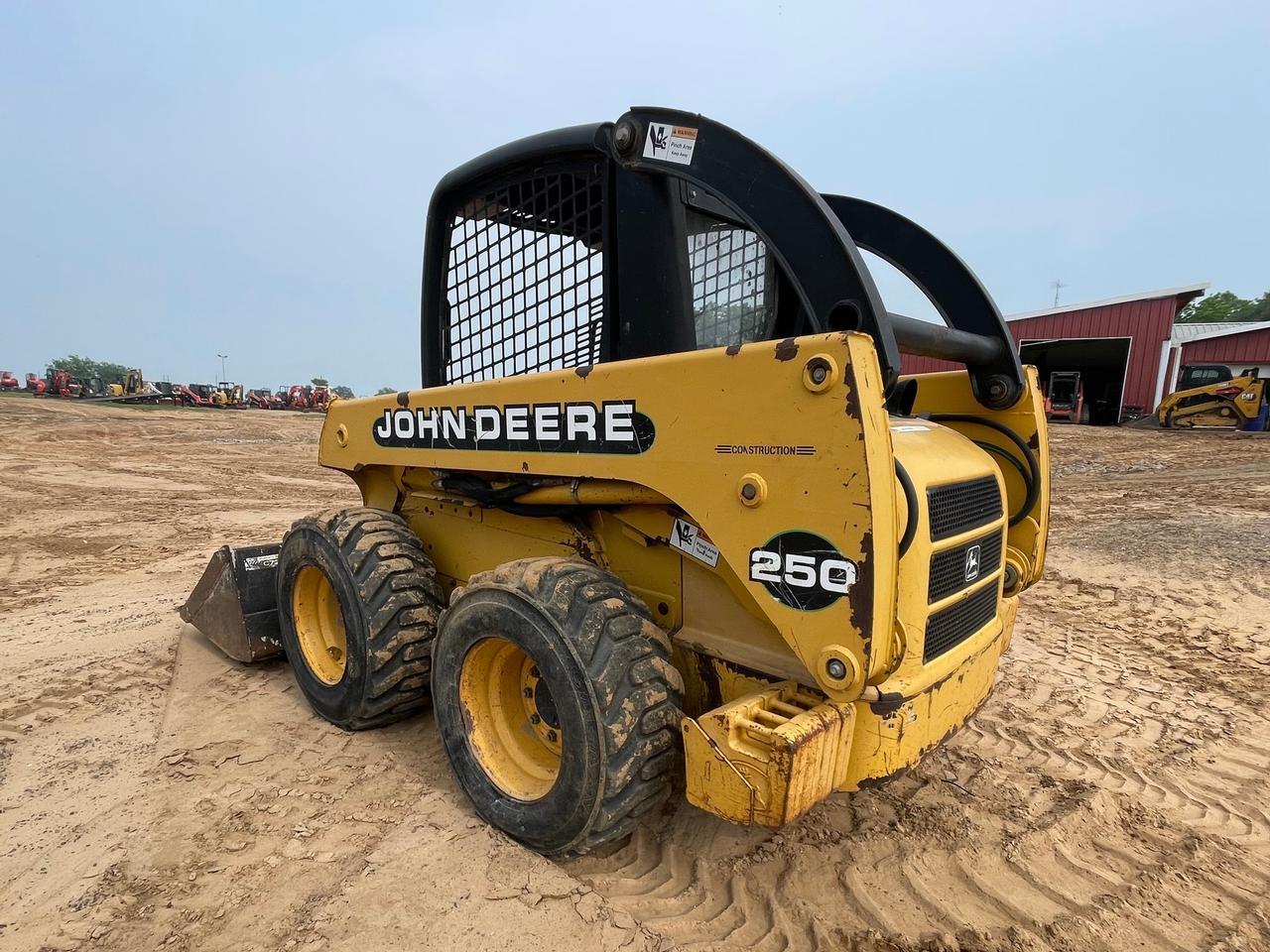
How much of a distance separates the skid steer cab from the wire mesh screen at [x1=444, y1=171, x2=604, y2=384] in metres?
0.01

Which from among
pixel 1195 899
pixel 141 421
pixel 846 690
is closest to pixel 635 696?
pixel 846 690

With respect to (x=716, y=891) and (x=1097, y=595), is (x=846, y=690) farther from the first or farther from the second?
(x=1097, y=595)

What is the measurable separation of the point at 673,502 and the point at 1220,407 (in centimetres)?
2397

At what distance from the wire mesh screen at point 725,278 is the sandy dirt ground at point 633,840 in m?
1.72

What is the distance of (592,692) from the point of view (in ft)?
6.48

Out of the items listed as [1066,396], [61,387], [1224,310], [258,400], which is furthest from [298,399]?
[1224,310]

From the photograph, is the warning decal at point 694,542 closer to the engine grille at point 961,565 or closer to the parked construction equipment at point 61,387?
the engine grille at point 961,565

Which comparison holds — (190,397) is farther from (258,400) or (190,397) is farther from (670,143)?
(670,143)

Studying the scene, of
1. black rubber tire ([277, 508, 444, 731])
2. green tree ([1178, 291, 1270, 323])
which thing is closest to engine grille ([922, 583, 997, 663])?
black rubber tire ([277, 508, 444, 731])

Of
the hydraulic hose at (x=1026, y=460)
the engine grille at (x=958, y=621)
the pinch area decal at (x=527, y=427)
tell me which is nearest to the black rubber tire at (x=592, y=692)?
the pinch area decal at (x=527, y=427)

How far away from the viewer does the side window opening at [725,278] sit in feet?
8.33

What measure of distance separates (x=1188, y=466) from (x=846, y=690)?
13.9m

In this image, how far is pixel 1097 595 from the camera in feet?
17.8

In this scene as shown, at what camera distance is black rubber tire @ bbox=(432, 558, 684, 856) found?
1.98m
